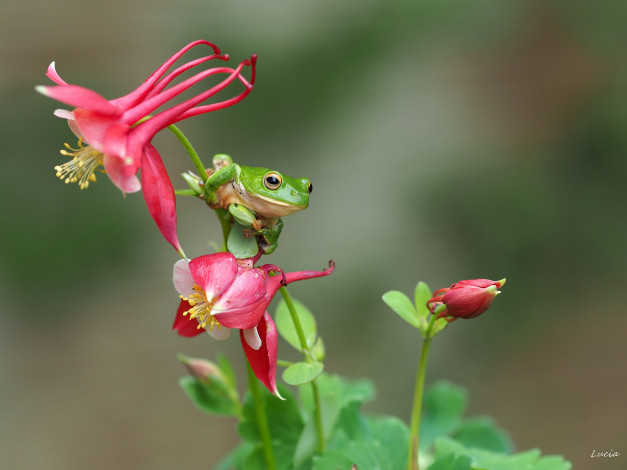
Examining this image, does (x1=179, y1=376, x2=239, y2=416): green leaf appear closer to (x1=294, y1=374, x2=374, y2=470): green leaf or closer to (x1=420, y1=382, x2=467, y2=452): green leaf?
(x1=294, y1=374, x2=374, y2=470): green leaf

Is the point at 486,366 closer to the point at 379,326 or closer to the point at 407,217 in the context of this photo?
the point at 379,326

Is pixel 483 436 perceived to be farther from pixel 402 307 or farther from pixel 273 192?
pixel 273 192

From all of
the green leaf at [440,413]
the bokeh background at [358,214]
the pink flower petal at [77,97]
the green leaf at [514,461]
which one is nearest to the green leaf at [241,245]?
the pink flower petal at [77,97]

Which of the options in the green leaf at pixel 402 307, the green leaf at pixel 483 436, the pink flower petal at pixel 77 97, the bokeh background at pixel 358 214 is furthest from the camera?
the bokeh background at pixel 358 214

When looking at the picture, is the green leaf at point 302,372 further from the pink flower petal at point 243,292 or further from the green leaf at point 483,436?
the green leaf at point 483,436

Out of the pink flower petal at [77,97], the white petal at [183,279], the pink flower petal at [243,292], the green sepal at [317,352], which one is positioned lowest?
the green sepal at [317,352]

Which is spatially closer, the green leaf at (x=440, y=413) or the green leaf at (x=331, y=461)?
the green leaf at (x=331, y=461)

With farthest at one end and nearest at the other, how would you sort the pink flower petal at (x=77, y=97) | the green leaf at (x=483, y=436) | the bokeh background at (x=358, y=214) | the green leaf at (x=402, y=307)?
the bokeh background at (x=358, y=214) < the green leaf at (x=483, y=436) < the green leaf at (x=402, y=307) < the pink flower petal at (x=77, y=97)

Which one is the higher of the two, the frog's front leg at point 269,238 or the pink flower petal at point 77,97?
the pink flower petal at point 77,97
